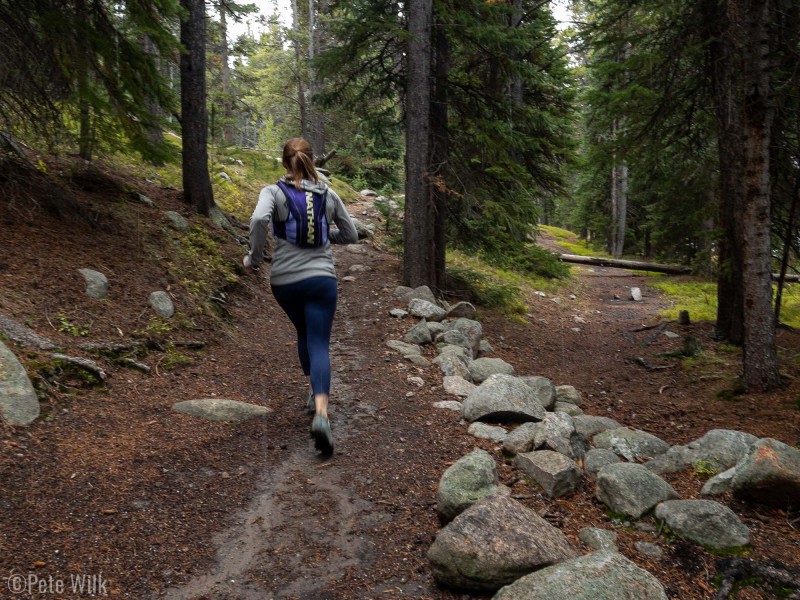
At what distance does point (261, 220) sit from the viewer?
410 centimetres

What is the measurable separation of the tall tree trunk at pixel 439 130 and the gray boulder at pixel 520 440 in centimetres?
661

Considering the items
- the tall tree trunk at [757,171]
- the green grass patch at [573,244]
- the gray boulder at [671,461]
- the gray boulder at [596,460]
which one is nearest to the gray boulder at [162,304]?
the gray boulder at [596,460]

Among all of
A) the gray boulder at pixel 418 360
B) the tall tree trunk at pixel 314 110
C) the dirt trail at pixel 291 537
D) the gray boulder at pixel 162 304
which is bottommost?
the dirt trail at pixel 291 537

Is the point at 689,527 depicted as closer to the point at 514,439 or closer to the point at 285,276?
the point at 514,439

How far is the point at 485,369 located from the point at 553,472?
11.0 feet

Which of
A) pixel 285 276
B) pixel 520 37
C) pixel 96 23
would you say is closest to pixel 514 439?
pixel 285 276

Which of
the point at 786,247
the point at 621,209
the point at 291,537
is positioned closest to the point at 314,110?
the point at 621,209

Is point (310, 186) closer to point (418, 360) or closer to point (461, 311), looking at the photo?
point (418, 360)

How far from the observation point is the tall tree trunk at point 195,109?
9.89 metres

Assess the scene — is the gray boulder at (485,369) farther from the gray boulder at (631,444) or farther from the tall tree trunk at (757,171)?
the tall tree trunk at (757,171)

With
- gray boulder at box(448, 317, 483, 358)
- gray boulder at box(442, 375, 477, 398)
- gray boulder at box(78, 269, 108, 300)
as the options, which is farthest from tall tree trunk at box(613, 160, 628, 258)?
gray boulder at box(78, 269, 108, 300)

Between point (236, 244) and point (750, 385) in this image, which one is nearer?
point (750, 385)

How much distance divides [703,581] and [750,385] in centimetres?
479

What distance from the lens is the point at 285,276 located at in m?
4.30
